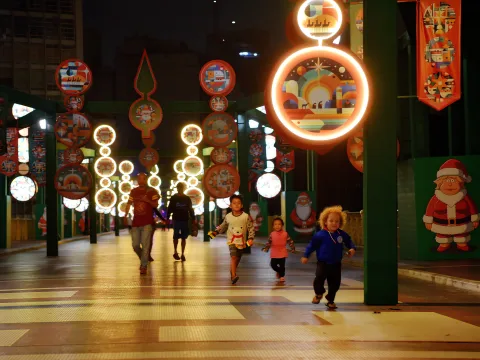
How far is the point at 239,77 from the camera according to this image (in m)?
102

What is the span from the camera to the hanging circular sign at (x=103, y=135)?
4200 centimetres

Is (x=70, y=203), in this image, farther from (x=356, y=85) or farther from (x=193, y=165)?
(x=356, y=85)

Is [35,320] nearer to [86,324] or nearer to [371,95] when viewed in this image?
[86,324]

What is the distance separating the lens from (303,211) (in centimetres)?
4038

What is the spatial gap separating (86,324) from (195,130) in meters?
30.5

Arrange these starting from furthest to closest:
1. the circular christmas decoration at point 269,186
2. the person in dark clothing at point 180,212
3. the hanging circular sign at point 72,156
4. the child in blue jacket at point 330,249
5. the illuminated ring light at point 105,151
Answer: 1. the circular christmas decoration at point 269,186
2. the illuminated ring light at point 105,151
3. the hanging circular sign at point 72,156
4. the person in dark clothing at point 180,212
5. the child in blue jacket at point 330,249

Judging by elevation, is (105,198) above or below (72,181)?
below

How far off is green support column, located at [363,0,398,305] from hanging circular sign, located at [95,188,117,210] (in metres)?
34.1

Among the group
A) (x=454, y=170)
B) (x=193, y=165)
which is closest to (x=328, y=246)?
(x=454, y=170)

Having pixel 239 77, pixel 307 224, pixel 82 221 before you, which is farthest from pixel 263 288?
pixel 239 77

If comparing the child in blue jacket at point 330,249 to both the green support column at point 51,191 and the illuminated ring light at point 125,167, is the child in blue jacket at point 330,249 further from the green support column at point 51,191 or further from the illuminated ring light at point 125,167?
the illuminated ring light at point 125,167

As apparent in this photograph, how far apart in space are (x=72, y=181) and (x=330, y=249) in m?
17.7

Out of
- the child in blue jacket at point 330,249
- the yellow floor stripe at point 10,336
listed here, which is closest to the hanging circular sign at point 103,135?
the child in blue jacket at point 330,249

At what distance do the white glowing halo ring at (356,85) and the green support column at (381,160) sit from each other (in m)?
0.35
